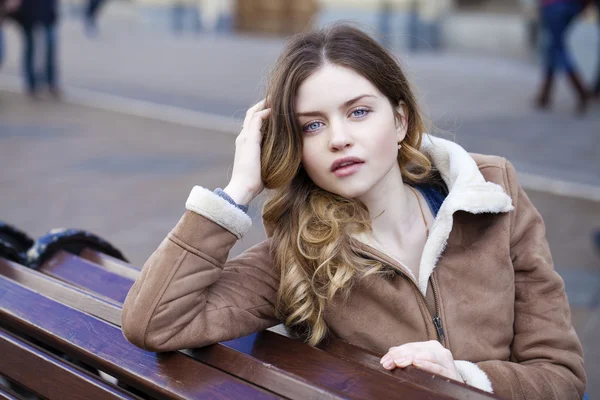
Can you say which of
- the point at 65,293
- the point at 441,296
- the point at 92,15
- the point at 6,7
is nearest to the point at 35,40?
the point at 6,7

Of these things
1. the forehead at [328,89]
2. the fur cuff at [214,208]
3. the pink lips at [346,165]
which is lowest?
the fur cuff at [214,208]

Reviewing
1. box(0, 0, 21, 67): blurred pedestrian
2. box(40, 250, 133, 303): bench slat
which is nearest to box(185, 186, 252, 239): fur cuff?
box(40, 250, 133, 303): bench slat

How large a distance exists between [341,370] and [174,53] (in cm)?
1332

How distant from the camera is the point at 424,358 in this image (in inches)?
68.1

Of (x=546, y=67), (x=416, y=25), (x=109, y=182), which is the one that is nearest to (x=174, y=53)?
(x=416, y=25)

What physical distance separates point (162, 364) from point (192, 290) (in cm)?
17

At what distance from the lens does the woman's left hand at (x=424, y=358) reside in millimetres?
1711

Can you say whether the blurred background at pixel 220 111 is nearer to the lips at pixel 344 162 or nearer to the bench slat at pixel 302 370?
the lips at pixel 344 162

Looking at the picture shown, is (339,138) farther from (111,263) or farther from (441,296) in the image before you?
(111,263)

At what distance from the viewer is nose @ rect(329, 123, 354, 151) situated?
189cm

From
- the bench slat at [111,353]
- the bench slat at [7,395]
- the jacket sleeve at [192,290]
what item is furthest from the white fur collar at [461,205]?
the bench slat at [7,395]

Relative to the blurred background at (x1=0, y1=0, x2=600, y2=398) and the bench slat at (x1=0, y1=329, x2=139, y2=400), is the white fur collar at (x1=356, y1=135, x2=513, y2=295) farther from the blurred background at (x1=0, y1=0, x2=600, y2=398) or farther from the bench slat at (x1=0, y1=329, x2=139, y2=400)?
the bench slat at (x1=0, y1=329, x2=139, y2=400)

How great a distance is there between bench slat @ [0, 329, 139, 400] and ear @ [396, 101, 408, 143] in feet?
2.95

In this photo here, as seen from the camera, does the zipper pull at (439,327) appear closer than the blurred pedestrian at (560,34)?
Yes
